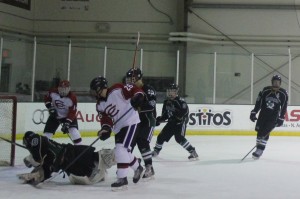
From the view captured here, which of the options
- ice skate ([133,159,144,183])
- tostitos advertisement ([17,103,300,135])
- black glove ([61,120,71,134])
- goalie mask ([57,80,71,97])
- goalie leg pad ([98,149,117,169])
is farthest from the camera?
tostitos advertisement ([17,103,300,135])

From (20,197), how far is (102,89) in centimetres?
118

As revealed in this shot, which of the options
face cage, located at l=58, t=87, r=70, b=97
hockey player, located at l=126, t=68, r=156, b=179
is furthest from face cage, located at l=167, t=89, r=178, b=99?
face cage, located at l=58, t=87, r=70, b=97

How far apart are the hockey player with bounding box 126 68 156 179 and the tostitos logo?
207 inches

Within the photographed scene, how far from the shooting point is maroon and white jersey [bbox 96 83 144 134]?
430 centimetres

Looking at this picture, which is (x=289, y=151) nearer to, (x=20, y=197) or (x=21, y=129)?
(x=21, y=129)

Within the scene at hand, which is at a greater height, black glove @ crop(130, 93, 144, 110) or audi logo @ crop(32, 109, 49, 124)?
black glove @ crop(130, 93, 144, 110)

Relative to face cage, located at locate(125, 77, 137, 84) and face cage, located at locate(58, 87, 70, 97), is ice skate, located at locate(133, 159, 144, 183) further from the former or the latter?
face cage, located at locate(58, 87, 70, 97)

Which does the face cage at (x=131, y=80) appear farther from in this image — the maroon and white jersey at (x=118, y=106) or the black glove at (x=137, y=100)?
the black glove at (x=137, y=100)

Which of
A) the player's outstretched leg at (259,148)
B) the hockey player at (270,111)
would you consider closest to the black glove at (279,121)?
the hockey player at (270,111)

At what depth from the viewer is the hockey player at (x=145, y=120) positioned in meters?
4.85

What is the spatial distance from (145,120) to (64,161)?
118cm

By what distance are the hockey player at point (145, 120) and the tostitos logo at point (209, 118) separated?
5253mm

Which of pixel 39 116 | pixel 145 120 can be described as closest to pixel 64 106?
pixel 145 120

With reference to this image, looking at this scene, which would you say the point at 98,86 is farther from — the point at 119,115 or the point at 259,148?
the point at 259,148
